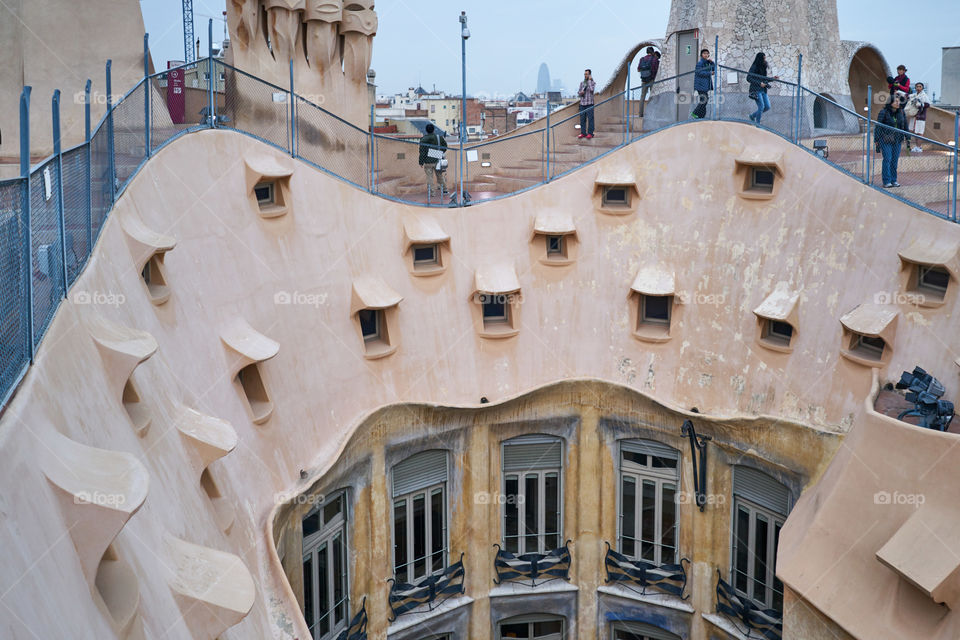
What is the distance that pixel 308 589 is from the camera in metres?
17.2

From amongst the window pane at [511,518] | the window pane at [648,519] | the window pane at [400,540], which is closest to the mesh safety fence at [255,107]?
the window pane at [400,540]

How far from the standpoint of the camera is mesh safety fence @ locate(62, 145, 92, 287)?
976cm

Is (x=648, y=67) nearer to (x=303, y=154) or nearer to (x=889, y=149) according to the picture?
(x=889, y=149)

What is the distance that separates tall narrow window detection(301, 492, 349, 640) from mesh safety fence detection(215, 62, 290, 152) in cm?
701

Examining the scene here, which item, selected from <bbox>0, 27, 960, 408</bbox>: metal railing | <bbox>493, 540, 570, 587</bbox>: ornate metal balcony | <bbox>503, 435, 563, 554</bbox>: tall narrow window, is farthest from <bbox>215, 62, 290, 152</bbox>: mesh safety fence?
<bbox>493, 540, 570, 587</bbox>: ornate metal balcony

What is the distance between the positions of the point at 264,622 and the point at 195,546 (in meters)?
2.82

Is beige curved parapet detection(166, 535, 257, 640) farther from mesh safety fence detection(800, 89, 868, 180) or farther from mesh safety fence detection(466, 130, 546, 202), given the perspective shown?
mesh safety fence detection(800, 89, 868, 180)

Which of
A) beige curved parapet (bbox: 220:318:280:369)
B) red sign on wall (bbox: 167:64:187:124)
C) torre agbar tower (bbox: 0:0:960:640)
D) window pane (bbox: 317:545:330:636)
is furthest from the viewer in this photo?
red sign on wall (bbox: 167:64:187:124)

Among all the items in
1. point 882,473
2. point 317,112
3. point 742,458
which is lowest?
point 742,458

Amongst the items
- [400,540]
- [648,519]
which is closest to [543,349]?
[648,519]

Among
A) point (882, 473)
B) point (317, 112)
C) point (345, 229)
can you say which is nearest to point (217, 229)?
point (345, 229)

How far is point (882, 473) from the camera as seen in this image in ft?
45.3

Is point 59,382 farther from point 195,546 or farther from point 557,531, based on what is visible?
point 557,531

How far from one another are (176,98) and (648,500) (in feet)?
41.8
